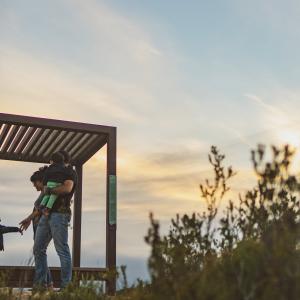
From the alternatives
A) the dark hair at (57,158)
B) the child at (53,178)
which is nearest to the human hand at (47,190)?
the child at (53,178)

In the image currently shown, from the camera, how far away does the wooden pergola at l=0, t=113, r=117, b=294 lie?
1134 centimetres

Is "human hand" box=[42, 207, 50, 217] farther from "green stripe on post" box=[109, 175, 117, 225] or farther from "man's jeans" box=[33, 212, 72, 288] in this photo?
"green stripe on post" box=[109, 175, 117, 225]

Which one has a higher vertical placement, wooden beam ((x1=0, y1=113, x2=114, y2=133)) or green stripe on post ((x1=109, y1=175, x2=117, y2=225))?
wooden beam ((x1=0, y1=113, x2=114, y2=133))

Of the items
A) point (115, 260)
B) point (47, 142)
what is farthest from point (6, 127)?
point (115, 260)

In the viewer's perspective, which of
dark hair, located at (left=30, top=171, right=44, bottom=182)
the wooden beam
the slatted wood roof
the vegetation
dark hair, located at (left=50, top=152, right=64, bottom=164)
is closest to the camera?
the vegetation

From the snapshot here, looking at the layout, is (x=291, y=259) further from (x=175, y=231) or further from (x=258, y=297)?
(x=175, y=231)

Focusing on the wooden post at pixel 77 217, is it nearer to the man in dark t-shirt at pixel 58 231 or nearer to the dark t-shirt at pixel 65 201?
the man in dark t-shirt at pixel 58 231

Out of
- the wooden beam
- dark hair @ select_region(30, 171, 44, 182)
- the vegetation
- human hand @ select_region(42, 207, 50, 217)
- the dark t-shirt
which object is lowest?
the vegetation

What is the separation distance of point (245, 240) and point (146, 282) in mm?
882

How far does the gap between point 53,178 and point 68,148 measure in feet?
17.9

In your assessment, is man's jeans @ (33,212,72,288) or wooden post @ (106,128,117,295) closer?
man's jeans @ (33,212,72,288)

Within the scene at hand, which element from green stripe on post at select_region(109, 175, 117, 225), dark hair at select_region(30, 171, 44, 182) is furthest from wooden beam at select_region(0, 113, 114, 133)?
dark hair at select_region(30, 171, 44, 182)

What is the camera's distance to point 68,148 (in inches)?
533

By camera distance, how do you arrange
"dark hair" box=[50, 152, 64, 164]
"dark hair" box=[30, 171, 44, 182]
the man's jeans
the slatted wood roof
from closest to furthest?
the man's jeans < "dark hair" box=[50, 152, 64, 164] < "dark hair" box=[30, 171, 44, 182] < the slatted wood roof
